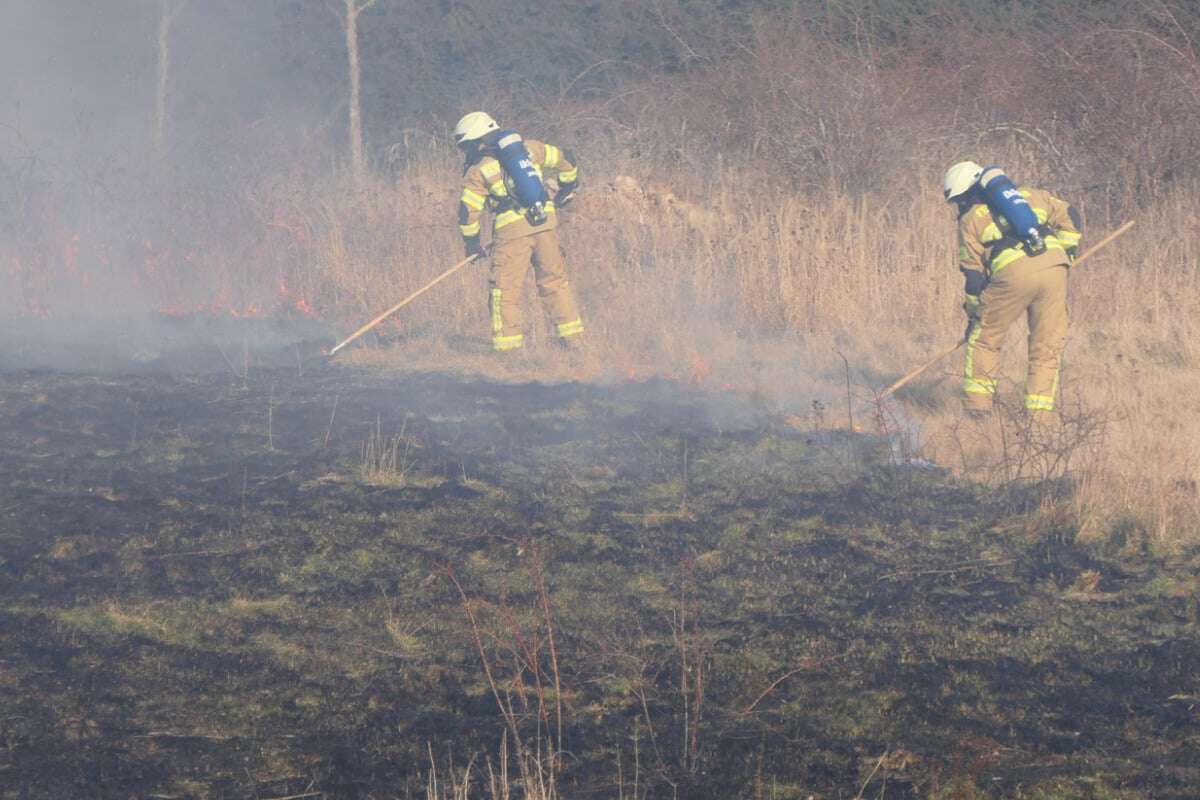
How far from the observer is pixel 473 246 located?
32.1ft

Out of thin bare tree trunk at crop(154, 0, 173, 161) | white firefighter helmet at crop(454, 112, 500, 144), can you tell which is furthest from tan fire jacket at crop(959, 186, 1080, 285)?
thin bare tree trunk at crop(154, 0, 173, 161)

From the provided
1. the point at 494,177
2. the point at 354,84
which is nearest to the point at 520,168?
the point at 494,177

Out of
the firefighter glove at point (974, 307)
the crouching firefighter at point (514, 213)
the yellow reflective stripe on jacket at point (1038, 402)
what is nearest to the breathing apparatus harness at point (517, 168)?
the crouching firefighter at point (514, 213)

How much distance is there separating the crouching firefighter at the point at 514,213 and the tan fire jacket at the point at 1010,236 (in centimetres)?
321

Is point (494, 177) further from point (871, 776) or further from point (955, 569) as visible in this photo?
point (871, 776)

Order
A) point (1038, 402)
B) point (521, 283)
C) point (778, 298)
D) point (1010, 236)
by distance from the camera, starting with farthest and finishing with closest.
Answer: point (778, 298) → point (521, 283) → point (1038, 402) → point (1010, 236)

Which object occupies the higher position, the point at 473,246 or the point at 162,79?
the point at 162,79

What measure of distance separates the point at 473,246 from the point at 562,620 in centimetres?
512

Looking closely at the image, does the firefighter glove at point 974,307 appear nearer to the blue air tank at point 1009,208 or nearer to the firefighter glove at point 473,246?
the blue air tank at point 1009,208

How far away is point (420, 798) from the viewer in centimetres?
375

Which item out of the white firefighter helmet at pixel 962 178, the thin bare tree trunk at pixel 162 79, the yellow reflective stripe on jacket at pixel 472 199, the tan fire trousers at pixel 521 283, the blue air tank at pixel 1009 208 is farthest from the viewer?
the thin bare tree trunk at pixel 162 79

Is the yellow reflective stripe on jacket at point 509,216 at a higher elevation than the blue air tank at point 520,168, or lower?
lower

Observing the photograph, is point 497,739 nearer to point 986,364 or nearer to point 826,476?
point 826,476

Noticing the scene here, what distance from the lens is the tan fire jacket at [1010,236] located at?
24.8 feet
